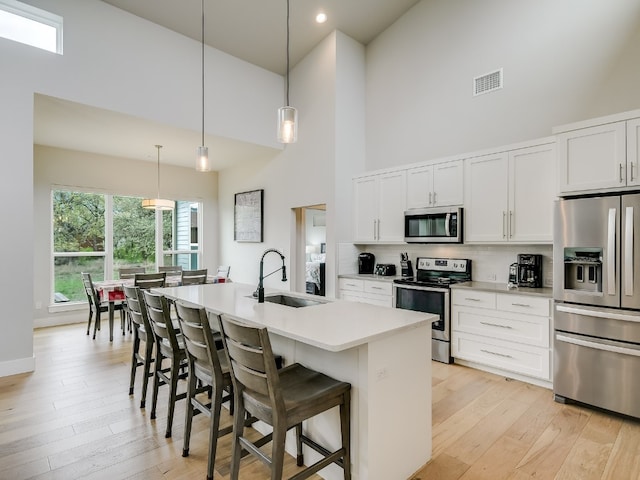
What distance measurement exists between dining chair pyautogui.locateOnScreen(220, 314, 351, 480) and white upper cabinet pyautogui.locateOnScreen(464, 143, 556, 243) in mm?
2776

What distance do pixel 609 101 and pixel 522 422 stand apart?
3.11m

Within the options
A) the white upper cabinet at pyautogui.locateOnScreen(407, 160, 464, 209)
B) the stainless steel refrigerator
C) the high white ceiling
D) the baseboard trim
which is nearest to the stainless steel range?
the white upper cabinet at pyautogui.locateOnScreen(407, 160, 464, 209)

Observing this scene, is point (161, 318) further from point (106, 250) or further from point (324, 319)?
point (106, 250)

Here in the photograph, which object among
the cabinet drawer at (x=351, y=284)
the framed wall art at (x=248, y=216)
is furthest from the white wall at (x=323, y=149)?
the framed wall art at (x=248, y=216)

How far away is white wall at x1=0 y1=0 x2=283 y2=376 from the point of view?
3.62 meters

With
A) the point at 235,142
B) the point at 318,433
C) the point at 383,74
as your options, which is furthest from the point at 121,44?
the point at 318,433

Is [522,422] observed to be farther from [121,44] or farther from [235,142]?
[121,44]

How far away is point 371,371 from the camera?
179cm

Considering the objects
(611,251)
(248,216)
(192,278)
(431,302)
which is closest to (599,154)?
(611,251)

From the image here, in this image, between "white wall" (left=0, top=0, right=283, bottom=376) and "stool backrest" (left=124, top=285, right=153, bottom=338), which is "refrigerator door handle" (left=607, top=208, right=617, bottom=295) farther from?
"white wall" (left=0, top=0, right=283, bottom=376)

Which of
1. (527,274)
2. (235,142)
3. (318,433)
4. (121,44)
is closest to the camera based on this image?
(318,433)

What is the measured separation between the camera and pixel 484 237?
3.90 metres

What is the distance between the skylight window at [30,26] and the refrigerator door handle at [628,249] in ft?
18.5

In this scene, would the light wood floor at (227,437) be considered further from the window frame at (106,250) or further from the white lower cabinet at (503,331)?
the window frame at (106,250)
